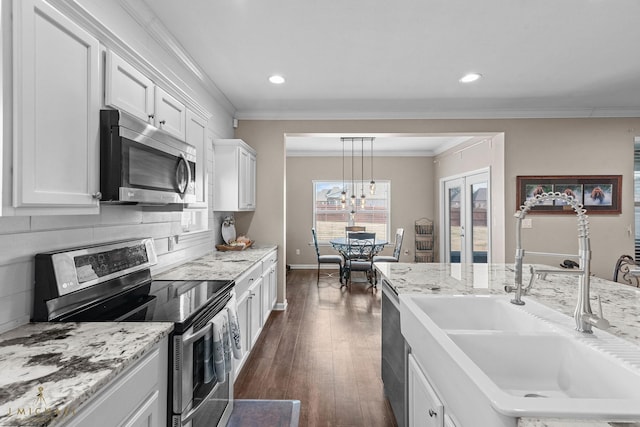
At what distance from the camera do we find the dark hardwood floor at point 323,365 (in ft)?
7.25

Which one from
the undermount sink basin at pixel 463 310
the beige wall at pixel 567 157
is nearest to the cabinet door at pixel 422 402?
the undermount sink basin at pixel 463 310

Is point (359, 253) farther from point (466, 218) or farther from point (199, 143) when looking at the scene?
point (199, 143)

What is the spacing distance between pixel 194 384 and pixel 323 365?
62.1 inches

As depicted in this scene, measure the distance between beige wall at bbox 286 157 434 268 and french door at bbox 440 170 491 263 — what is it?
608 millimetres

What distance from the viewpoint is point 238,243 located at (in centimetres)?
371

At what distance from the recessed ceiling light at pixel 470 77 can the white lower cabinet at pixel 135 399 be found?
11.3 ft

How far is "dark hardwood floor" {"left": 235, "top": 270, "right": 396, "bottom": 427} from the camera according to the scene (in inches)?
87.0

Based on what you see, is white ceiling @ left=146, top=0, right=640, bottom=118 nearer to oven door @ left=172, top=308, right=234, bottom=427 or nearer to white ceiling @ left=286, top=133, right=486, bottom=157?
white ceiling @ left=286, top=133, right=486, bottom=157

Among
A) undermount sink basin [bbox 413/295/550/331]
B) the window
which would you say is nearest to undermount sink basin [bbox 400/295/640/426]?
undermount sink basin [bbox 413/295/550/331]

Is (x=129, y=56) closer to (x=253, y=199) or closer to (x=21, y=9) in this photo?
(x=21, y=9)

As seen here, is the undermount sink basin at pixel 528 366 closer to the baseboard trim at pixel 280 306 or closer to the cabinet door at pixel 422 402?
the cabinet door at pixel 422 402

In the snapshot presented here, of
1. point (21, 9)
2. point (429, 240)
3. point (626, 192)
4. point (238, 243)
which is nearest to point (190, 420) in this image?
point (21, 9)

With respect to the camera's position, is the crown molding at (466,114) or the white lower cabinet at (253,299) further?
the crown molding at (466,114)

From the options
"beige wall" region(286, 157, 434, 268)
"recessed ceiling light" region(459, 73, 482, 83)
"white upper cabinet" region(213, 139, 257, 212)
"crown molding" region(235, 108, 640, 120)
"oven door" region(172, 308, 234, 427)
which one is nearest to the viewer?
"oven door" region(172, 308, 234, 427)
